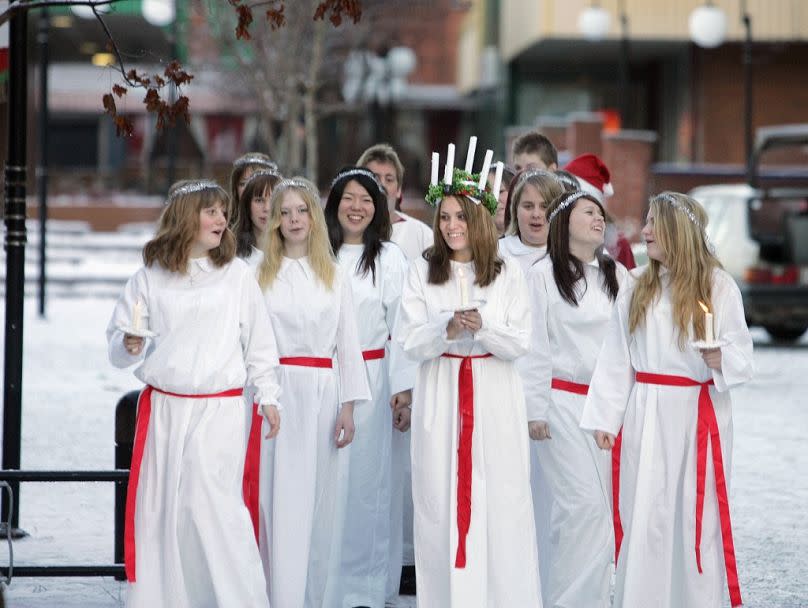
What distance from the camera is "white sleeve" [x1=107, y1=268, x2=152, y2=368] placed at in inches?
256

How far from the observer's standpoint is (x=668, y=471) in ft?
21.9

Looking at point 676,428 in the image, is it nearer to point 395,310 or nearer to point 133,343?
point 395,310

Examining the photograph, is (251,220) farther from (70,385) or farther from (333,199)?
(70,385)

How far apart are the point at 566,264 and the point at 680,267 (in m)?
0.92

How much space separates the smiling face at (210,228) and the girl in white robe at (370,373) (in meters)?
1.29

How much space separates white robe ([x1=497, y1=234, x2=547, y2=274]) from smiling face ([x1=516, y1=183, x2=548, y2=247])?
0.05m

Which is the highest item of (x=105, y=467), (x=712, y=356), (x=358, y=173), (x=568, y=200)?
(x=358, y=173)

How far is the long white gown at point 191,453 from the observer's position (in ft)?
21.1

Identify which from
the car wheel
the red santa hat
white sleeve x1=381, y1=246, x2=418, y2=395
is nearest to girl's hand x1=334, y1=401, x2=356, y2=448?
white sleeve x1=381, y1=246, x2=418, y2=395

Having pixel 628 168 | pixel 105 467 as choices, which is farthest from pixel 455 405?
pixel 628 168

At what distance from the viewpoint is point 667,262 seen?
6.69 meters

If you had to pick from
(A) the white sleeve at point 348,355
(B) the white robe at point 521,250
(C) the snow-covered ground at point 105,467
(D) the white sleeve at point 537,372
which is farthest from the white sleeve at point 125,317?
(B) the white robe at point 521,250

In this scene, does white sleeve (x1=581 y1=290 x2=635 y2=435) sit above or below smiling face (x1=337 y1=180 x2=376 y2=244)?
below

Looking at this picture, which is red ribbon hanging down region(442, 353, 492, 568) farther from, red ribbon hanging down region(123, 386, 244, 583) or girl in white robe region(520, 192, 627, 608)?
red ribbon hanging down region(123, 386, 244, 583)
